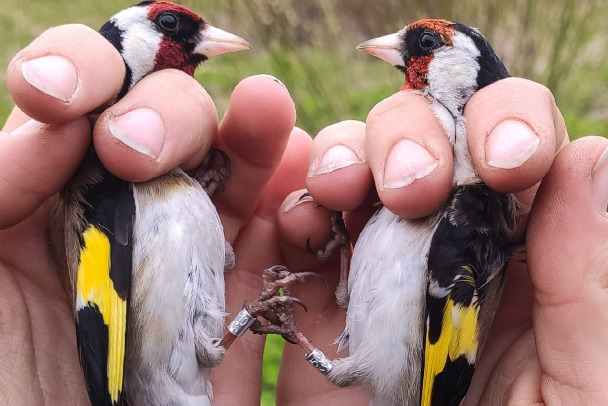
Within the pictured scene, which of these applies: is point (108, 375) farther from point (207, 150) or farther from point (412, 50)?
point (412, 50)

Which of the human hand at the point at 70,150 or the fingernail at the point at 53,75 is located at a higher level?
the fingernail at the point at 53,75

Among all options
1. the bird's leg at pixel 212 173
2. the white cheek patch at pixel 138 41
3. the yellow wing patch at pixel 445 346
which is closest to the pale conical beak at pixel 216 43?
the white cheek patch at pixel 138 41

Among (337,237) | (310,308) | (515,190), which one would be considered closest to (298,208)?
(337,237)

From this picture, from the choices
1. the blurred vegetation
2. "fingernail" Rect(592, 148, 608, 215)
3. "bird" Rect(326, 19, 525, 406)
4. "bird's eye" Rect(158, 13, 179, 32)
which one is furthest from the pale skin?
the blurred vegetation

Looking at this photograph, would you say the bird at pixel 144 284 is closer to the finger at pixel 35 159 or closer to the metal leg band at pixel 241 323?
the metal leg band at pixel 241 323

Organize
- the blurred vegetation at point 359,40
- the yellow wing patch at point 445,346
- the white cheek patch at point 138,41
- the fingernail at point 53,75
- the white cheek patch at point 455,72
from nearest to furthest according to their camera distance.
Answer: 1. the fingernail at point 53,75
2. the yellow wing patch at point 445,346
3. the white cheek patch at point 455,72
4. the white cheek patch at point 138,41
5. the blurred vegetation at point 359,40

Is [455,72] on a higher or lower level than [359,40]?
higher

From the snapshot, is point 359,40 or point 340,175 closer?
point 340,175

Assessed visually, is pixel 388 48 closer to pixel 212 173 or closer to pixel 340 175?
pixel 340 175

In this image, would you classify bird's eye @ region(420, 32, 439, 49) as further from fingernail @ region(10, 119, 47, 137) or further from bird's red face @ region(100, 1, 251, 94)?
fingernail @ region(10, 119, 47, 137)
